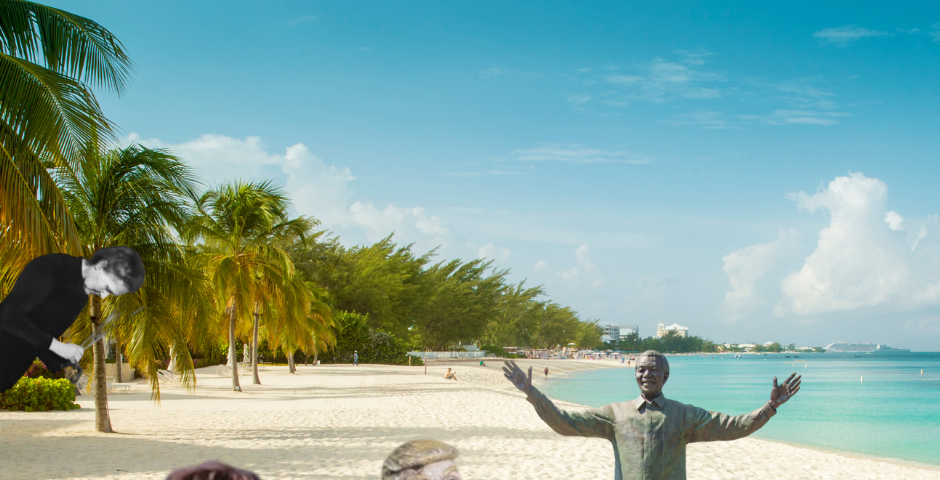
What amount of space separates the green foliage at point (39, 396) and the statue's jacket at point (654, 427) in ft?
60.2

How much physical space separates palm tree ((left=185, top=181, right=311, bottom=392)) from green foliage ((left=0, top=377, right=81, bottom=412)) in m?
4.48

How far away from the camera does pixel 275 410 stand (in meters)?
18.2

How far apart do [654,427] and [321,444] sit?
1072 cm

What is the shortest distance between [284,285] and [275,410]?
485 centimetres

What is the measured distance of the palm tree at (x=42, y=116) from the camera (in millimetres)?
6812

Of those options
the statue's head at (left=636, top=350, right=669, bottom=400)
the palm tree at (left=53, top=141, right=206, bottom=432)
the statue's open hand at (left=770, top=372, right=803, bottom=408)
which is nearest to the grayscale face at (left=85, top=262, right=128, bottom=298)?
the statue's head at (left=636, top=350, right=669, bottom=400)

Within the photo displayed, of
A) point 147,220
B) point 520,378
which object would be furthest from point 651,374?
point 147,220

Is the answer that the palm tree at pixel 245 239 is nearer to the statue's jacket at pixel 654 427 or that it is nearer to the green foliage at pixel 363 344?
the statue's jacket at pixel 654 427

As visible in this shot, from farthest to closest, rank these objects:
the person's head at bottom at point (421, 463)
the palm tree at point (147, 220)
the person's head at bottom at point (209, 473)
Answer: the palm tree at point (147, 220), the person's head at bottom at point (421, 463), the person's head at bottom at point (209, 473)

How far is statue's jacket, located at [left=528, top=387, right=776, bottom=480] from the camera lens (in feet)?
10.2

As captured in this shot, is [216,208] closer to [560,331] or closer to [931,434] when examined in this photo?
[931,434]

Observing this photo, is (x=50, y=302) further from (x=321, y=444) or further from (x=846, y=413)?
(x=846, y=413)

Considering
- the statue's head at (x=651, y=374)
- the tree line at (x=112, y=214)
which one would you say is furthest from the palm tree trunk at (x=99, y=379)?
the statue's head at (x=651, y=374)

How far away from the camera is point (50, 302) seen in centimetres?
265
